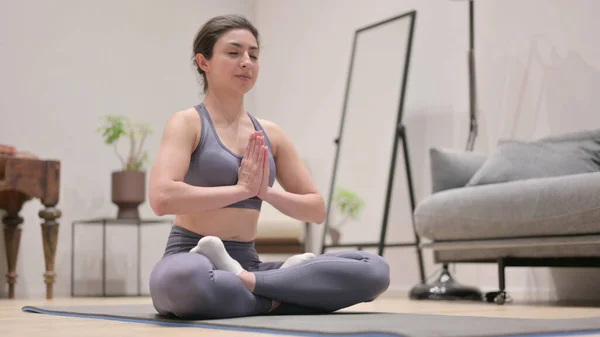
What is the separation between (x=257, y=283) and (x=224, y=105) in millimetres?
537

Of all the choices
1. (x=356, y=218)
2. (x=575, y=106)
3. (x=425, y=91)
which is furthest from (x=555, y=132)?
(x=356, y=218)

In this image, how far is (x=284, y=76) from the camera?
19.7ft

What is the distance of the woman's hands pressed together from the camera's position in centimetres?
202

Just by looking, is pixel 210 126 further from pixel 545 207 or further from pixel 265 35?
pixel 265 35

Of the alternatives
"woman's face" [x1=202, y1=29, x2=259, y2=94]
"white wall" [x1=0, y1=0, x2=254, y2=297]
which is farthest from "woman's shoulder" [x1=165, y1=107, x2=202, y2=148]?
"white wall" [x1=0, y1=0, x2=254, y2=297]

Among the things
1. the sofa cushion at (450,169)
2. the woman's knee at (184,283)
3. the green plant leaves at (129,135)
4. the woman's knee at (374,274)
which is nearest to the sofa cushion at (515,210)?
the sofa cushion at (450,169)

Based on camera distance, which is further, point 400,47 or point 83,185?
point 83,185

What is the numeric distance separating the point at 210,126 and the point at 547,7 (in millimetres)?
2612

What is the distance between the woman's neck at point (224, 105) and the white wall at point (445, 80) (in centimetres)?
224

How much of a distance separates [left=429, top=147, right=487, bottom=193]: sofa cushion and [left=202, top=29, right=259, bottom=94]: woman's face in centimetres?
176

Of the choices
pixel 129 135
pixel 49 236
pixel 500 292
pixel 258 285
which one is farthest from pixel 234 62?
pixel 129 135

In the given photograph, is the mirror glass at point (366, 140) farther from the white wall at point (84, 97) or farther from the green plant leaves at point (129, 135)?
the green plant leaves at point (129, 135)

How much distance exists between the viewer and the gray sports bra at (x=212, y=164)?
2072 mm

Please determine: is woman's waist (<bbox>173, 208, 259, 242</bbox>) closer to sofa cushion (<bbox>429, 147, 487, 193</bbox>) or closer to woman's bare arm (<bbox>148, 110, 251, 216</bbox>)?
woman's bare arm (<bbox>148, 110, 251, 216</bbox>)
